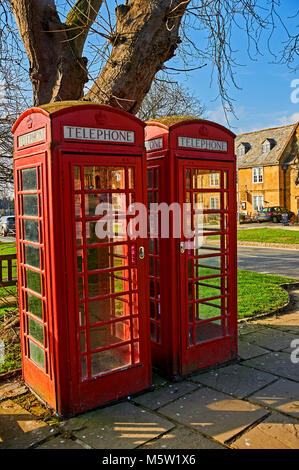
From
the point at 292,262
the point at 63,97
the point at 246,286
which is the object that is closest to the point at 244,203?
the point at 292,262

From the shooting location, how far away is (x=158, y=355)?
4746 millimetres

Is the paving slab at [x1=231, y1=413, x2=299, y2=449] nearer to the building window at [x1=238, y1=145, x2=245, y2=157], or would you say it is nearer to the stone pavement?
the stone pavement

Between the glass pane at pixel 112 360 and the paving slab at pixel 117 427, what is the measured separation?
1.24 feet

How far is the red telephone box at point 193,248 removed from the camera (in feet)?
14.7

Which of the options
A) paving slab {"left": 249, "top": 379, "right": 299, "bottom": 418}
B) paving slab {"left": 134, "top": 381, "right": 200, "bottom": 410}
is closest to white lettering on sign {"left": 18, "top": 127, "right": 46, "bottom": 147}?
paving slab {"left": 134, "top": 381, "right": 200, "bottom": 410}

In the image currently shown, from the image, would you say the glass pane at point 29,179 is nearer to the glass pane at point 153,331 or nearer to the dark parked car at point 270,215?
the glass pane at point 153,331

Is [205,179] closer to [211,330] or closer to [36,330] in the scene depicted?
[211,330]

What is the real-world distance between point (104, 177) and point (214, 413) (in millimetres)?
2637

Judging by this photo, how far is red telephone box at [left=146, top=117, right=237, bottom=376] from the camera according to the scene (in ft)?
14.7

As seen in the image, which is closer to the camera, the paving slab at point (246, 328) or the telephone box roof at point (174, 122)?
the telephone box roof at point (174, 122)

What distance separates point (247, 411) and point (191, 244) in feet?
6.04

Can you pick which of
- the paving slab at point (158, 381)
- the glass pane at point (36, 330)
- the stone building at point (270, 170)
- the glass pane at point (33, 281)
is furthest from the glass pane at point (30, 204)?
the stone building at point (270, 170)

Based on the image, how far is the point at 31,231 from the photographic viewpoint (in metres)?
4.10

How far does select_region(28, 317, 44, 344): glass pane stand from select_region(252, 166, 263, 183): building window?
38.1m
